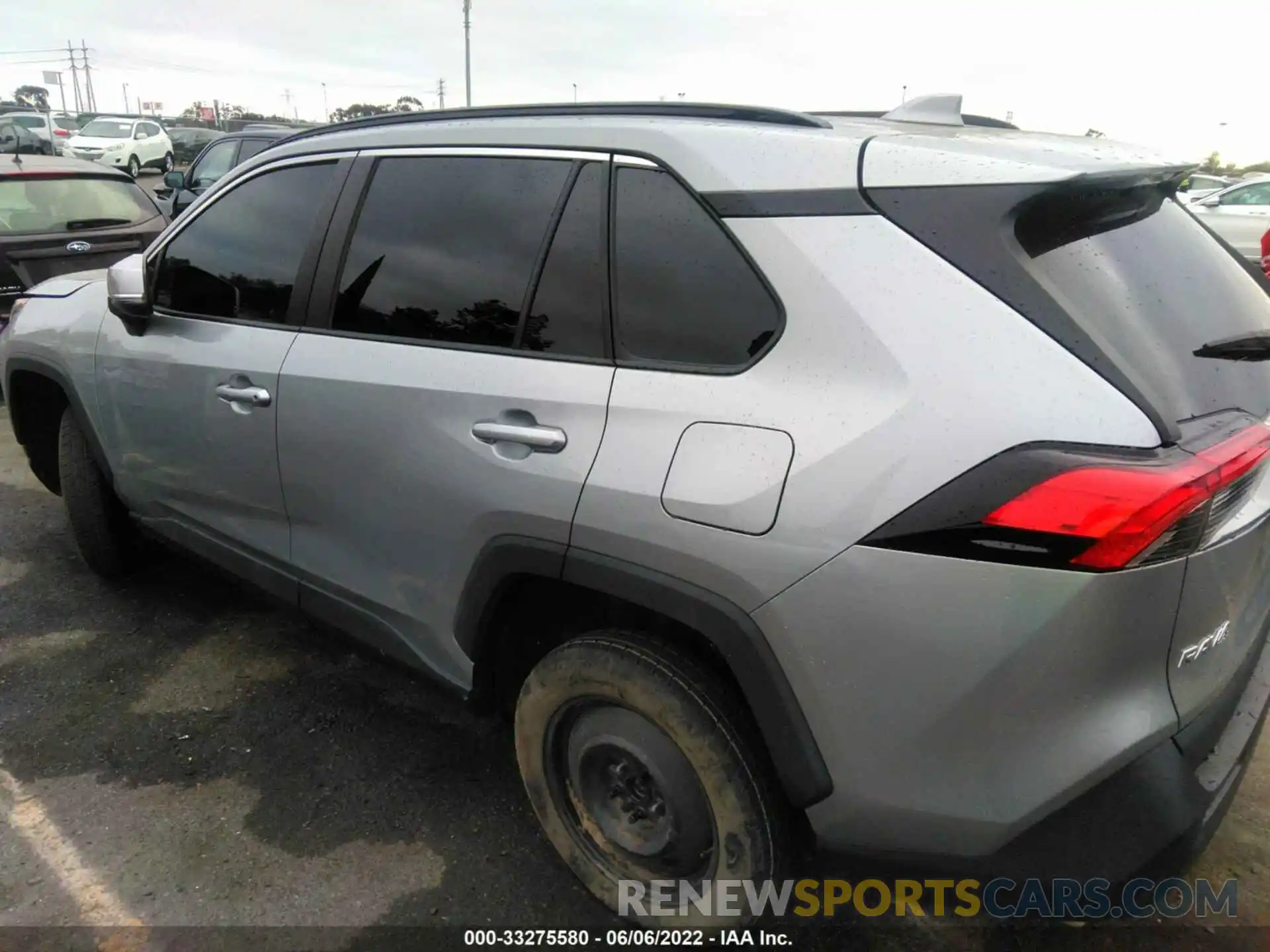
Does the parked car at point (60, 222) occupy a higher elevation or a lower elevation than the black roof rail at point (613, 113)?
lower

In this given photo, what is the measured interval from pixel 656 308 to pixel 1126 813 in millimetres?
1236

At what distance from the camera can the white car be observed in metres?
23.6

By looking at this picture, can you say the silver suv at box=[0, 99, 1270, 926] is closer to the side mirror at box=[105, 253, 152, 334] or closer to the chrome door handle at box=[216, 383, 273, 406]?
the chrome door handle at box=[216, 383, 273, 406]

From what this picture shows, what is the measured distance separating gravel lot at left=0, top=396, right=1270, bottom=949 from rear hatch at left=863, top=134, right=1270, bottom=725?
1.00m

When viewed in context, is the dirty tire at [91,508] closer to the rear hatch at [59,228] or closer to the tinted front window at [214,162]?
the rear hatch at [59,228]

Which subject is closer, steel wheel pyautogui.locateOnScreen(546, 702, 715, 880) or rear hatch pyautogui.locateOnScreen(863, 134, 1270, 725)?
rear hatch pyautogui.locateOnScreen(863, 134, 1270, 725)

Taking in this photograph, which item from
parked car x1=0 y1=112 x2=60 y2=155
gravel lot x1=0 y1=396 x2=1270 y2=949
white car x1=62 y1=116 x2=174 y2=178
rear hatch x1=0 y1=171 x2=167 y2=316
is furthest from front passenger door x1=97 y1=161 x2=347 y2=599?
white car x1=62 y1=116 x2=174 y2=178

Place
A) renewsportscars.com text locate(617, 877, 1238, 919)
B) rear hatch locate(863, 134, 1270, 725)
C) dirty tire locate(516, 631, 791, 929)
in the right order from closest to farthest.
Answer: rear hatch locate(863, 134, 1270, 725) → renewsportscars.com text locate(617, 877, 1238, 919) → dirty tire locate(516, 631, 791, 929)

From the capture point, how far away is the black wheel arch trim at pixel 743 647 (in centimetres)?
161

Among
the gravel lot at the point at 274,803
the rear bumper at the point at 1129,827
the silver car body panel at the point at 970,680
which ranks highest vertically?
the silver car body panel at the point at 970,680

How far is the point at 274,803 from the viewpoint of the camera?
252cm

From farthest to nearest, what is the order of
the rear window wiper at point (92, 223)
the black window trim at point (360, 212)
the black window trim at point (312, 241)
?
1. the rear window wiper at point (92, 223)
2. the black window trim at point (312, 241)
3. the black window trim at point (360, 212)

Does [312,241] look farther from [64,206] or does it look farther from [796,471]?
[64,206]

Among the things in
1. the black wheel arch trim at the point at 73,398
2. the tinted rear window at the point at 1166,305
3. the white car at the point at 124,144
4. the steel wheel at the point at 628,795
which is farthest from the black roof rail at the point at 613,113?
the white car at the point at 124,144
